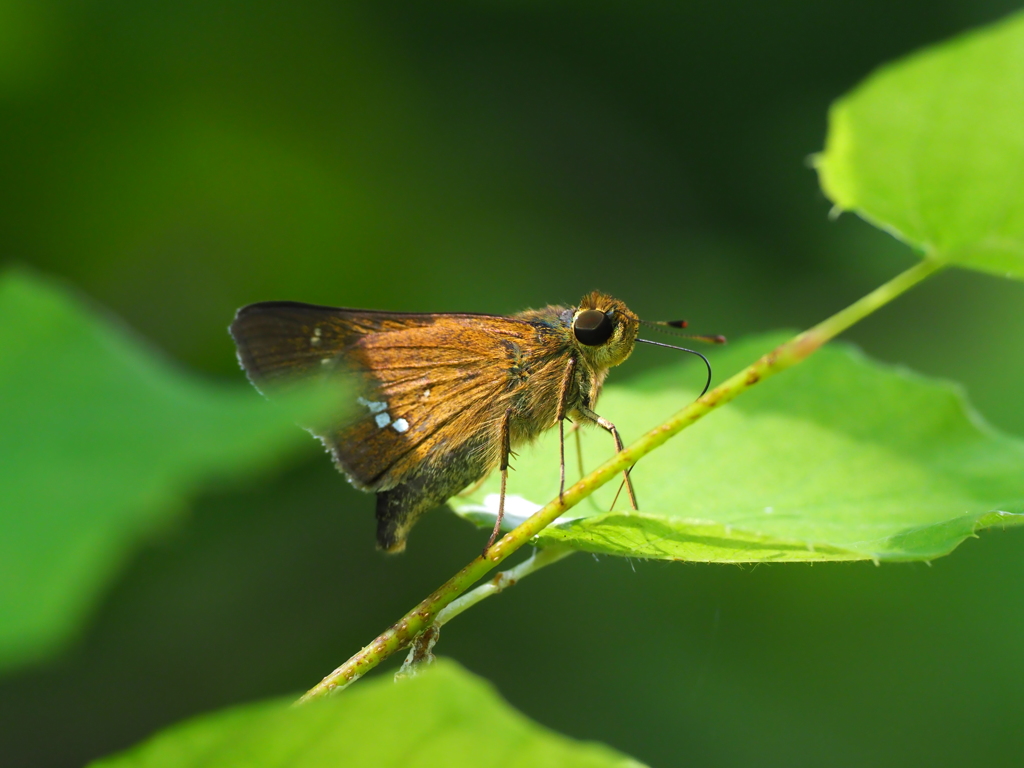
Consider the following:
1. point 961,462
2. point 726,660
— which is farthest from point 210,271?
point 961,462

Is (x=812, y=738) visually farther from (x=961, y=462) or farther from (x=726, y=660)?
(x=961, y=462)

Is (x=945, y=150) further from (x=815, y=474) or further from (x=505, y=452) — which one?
(x=505, y=452)

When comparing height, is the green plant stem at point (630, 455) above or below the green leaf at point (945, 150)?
below

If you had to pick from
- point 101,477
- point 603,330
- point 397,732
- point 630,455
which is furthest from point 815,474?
point 101,477

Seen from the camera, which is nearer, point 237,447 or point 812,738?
point 237,447

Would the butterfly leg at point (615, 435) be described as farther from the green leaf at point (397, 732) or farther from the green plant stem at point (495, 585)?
the green leaf at point (397, 732)

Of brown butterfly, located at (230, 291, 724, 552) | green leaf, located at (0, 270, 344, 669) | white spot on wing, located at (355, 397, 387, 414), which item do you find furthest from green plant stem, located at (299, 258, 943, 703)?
white spot on wing, located at (355, 397, 387, 414)

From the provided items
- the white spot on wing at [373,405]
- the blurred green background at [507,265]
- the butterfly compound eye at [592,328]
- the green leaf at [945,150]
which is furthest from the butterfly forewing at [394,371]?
the blurred green background at [507,265]
